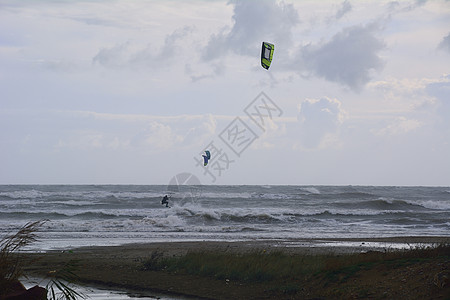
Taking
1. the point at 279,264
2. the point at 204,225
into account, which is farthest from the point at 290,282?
the point at 204,225

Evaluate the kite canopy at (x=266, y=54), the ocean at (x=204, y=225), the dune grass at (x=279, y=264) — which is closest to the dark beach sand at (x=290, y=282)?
the dune grass at (x=279, y=264)

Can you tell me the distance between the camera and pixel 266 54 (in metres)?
19.9

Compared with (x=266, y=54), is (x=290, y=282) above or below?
below

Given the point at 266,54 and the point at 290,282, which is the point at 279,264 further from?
the point at 266,54

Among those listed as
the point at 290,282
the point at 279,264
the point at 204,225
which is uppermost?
the point at 279,264

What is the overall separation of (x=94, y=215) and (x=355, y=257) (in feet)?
91.0

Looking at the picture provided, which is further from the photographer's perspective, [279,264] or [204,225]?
[204,225]

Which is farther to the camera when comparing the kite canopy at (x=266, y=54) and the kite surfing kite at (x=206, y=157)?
the kite surfing kite at (x=206, y=157)

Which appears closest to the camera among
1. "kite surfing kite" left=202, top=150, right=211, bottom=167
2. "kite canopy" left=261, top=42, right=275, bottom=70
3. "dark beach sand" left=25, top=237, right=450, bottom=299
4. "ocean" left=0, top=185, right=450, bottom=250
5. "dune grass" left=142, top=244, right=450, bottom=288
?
"dark beach sand" left=25, top=237, right=450, bottom=299

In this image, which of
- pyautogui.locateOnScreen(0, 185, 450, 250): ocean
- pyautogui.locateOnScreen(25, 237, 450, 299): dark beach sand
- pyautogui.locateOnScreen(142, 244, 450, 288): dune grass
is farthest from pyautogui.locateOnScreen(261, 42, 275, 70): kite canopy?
pyautogui.locateOnScreen(25, 237, 450, 299): dark beach sand

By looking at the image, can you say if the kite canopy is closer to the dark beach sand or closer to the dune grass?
the dune grass

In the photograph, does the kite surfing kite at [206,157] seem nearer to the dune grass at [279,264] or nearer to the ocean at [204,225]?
the ocean at [204,225]

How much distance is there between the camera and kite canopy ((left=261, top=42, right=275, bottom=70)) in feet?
64.1

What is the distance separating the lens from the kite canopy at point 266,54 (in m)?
19.5
